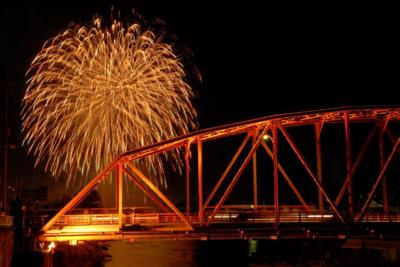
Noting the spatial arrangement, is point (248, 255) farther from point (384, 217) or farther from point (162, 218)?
point (162, 218)

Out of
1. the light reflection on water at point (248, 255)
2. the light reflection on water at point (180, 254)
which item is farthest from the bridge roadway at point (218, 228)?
the light reflection on water at point (180, 254)

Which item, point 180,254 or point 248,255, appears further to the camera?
point 180,254

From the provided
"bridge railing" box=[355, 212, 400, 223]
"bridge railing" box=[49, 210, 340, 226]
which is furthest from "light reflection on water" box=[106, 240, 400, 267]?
"bridge railing" box=[49, 210, 340, 226]

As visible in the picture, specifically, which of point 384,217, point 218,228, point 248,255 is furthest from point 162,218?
point 248,255

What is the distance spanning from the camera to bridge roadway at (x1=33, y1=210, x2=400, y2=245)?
102 feet

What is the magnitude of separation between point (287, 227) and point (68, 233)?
11434 millimetres

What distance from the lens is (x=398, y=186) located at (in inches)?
2675

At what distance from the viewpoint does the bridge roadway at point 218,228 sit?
1228 inches

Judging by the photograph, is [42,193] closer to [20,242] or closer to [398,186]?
[20,242]

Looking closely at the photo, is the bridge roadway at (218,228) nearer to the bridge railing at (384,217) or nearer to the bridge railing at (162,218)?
the bridge railing at (162,218)

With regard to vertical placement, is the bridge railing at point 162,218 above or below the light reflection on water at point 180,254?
above

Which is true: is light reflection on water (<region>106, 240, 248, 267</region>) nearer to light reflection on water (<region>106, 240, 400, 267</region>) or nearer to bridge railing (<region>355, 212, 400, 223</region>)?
light reflection on water (<region>106, 240, 400, 267</region>)

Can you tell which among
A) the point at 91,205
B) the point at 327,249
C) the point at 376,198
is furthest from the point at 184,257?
the point at 376,198

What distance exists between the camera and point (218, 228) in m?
33.4
